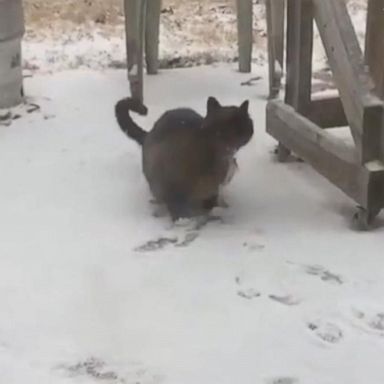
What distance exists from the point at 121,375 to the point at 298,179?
1.14 metres

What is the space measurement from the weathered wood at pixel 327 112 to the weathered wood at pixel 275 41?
41 cm

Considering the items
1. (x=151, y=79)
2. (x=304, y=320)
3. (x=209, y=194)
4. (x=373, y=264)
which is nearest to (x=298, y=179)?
(x=209, y=194)

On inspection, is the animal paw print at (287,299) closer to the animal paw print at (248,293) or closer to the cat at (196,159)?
the animal paw print at (248,293)

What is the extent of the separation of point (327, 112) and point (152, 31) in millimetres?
1055

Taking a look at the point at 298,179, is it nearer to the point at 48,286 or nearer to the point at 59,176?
the point at 59,176

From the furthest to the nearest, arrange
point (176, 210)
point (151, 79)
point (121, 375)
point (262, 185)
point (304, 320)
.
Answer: point (151, 79) < point (262, 185) < point (176, 210) < point (304, 320) < point (121, 375)

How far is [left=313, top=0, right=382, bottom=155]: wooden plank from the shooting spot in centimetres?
251

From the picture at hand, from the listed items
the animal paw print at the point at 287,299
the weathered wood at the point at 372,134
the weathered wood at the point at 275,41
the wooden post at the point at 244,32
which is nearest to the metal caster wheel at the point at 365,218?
the weathered wood at the point at 372,134

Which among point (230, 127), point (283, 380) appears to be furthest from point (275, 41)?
point (283, 380)

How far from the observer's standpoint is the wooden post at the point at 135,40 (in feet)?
11.5

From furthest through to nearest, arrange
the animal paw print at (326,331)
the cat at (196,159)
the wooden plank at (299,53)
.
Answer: the wooden plank at (299,53)
the cat at (196,159)
the animal paw print at (326,331)

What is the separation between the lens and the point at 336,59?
→ 263cm

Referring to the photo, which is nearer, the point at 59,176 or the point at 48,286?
the point at 48,286

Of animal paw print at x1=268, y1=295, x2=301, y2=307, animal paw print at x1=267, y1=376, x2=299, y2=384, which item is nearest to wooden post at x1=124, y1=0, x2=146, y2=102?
animal paw print at x1=268, y1=295, x2=301, y2=307
